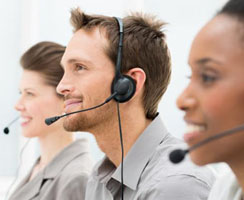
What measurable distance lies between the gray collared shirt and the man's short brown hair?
11 cm

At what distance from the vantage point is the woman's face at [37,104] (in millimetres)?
2035

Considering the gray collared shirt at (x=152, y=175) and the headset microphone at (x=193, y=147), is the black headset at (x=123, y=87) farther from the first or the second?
the headset microphone at (x=193, y=147)

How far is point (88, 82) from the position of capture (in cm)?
153

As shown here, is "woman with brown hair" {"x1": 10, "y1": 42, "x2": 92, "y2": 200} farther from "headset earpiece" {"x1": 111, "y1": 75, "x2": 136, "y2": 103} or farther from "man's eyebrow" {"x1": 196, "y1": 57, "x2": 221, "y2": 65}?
"man's eyebrow" {"x1": 196, "y1": 57, "x2": 221, "y2": 65}

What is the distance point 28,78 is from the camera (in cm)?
208

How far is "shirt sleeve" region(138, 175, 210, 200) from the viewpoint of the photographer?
1.24m

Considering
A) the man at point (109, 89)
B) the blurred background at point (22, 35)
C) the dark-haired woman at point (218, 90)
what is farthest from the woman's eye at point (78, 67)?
the blurred background at point (22, 35)

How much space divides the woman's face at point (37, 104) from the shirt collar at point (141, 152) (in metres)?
0.65

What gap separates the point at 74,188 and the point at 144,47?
0.64 m

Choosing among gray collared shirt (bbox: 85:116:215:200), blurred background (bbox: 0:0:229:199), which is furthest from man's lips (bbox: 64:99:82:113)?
blurred background (bbox: 0:0:229:199)

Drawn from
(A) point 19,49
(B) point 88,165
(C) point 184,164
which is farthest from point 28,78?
(A) point 19,49

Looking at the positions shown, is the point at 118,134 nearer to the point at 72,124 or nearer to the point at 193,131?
the point at 72,124

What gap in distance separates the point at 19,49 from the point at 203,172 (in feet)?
7.25

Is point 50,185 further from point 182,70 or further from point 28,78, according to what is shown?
point 182,70
